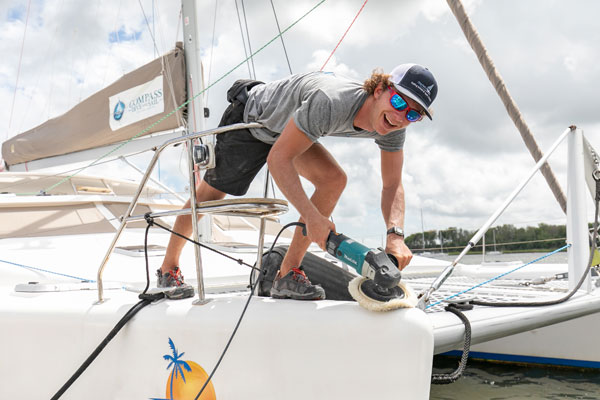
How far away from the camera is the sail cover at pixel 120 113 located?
464 centimetres

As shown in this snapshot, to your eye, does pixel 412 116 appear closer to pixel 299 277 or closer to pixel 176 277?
pixel 299 277

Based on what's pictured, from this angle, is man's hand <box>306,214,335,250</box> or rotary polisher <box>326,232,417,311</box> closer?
rotary polisher <box>326,232,417,311</box>

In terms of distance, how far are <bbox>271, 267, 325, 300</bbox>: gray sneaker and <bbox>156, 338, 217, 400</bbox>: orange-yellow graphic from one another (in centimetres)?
37

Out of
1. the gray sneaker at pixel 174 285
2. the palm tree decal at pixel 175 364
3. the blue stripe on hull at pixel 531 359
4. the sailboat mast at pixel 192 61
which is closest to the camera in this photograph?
the palm tree decal at pixel 175 364

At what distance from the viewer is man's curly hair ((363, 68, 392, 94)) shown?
166cm

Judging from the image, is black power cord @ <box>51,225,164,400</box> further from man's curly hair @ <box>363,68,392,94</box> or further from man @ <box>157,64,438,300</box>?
man's curly hair @ <box>363,68,392,94</box>

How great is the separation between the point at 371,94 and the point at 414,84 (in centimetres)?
17

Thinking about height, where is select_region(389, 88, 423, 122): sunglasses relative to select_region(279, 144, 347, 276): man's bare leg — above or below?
above

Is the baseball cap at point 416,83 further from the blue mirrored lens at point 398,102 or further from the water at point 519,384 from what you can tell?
the water at point 519,384

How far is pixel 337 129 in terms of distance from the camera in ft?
5.85

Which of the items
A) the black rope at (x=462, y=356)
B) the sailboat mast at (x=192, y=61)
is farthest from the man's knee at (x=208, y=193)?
the sailboat mast at (x=192, y=61)

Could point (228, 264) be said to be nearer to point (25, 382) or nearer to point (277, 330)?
point (25, 382)

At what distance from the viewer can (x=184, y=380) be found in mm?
1727

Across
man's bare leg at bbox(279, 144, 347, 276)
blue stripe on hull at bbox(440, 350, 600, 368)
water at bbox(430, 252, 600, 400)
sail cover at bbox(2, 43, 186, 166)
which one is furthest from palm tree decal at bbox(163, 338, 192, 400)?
sail cover at bbox(2, 43, 186, 166)
